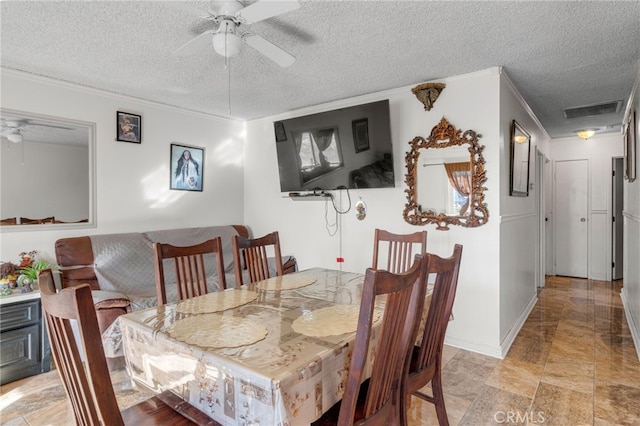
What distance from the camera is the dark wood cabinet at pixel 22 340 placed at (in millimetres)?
2473

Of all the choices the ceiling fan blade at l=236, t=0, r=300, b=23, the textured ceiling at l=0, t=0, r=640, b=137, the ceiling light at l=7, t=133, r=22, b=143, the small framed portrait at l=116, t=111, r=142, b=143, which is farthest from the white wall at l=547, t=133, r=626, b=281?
the ceiling light at l=7, t=133, r=22, b=143

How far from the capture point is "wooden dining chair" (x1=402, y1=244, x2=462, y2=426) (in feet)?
4.89

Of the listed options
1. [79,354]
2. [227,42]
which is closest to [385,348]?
[79,354]

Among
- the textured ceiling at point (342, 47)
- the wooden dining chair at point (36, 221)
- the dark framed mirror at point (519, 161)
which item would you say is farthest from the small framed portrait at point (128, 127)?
the dark framed mirror at point (519, 161)

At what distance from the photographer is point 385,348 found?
120cm

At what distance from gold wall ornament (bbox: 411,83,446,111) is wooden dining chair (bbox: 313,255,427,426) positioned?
7.28 feet

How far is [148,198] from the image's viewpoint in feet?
12.3

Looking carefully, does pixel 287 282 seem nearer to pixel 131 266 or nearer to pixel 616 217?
pixel 131 266

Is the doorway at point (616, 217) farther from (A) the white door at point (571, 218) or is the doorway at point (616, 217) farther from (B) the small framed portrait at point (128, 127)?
(B) the small framed portrait at point (128, 127)

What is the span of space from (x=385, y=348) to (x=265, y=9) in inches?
59.9

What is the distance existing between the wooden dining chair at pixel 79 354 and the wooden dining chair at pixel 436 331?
1.07m

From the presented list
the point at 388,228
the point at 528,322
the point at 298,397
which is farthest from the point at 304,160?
the point at 298,397

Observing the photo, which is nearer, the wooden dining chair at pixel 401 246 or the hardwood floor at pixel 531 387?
the hardwood floor at pixel 531 387

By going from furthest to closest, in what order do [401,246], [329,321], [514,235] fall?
[514,235]
[401,246]
[329,321]
